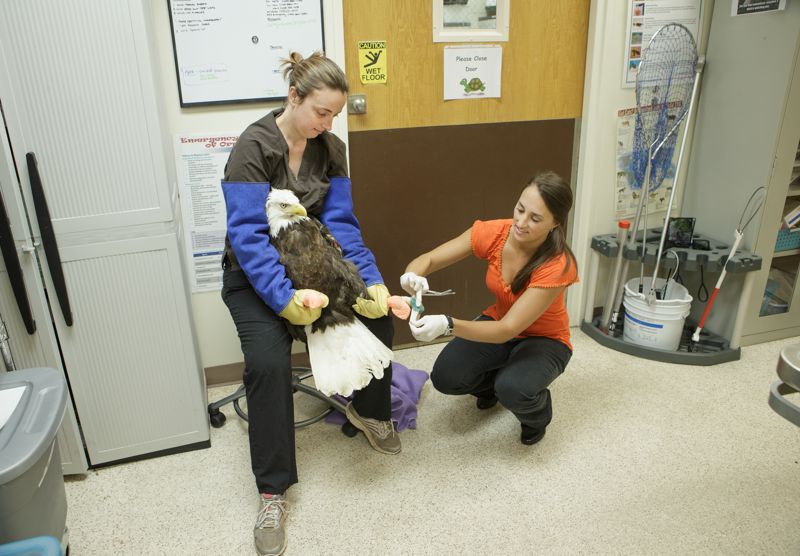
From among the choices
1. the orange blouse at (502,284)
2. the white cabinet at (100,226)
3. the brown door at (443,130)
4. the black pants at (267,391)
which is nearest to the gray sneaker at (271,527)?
the black pants at (267,391)

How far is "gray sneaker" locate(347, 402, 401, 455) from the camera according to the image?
1919 mm

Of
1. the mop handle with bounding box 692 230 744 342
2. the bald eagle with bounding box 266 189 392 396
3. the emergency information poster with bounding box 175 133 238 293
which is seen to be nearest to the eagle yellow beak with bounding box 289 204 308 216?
the bald eagle with bounding box 266 189 392 396

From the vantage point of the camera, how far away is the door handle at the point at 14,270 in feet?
5.08

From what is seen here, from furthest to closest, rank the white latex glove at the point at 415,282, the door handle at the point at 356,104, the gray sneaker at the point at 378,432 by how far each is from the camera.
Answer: the door handle at the point at 356,104
the gray sneaker at the point at 378,432
the white latex glove at the point at 415,282

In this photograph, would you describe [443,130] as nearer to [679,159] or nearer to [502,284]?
[502,284]

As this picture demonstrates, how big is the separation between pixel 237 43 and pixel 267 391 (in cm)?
122

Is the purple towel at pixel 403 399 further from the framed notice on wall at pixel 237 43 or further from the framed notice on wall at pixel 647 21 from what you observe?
the framed notice on wall at pixel 647 21

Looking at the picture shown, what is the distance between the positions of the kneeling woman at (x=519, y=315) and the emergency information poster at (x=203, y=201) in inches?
31.7

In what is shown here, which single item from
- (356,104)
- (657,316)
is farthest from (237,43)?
(657,316)

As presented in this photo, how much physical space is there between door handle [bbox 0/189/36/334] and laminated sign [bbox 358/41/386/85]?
1294 millimetres

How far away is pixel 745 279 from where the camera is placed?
2465 millimetres

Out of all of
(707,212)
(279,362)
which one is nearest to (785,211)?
(707,212)

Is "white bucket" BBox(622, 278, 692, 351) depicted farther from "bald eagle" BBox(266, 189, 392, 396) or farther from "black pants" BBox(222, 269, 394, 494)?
"black pants" BBox(222, 269, 394, 494)

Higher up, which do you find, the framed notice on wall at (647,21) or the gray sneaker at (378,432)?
the framed notice on wall at (647,21)
